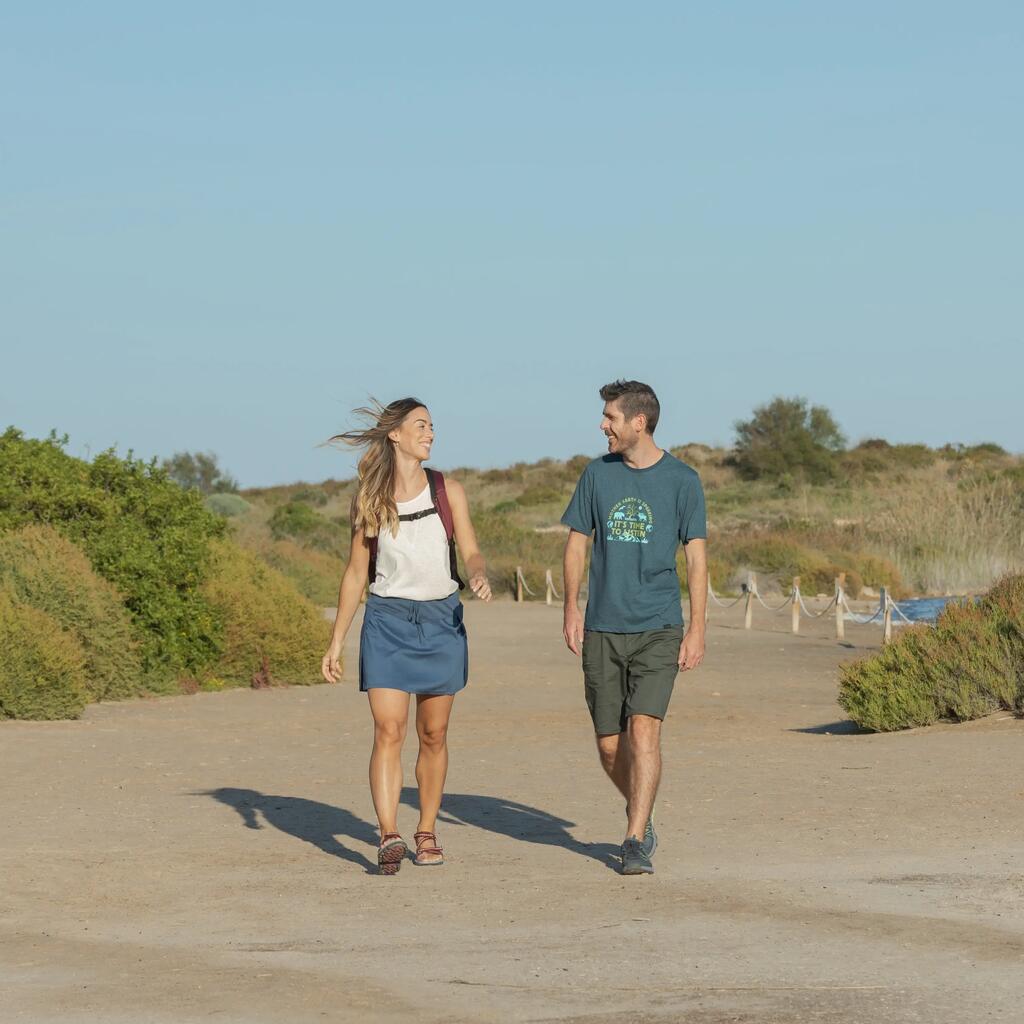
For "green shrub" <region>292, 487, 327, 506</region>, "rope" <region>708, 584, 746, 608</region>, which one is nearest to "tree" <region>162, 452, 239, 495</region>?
"green shrub" <region>292, 487, 327, 506</region>

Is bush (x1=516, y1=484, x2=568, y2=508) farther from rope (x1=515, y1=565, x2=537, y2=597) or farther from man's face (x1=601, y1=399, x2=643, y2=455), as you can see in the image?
man's face (x1=601, y1=399, x2=643, y2=455)

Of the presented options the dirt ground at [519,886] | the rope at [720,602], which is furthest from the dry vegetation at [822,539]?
the dirt ground at [519,886]

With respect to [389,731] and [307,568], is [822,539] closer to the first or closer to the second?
[307,568]

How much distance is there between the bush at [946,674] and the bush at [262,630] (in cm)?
746

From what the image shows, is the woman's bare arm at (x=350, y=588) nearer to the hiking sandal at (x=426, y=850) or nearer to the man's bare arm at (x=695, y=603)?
the hiking sandal at (x=426, y=850)

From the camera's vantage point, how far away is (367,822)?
10.3 m

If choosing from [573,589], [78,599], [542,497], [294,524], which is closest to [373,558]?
[573,589]

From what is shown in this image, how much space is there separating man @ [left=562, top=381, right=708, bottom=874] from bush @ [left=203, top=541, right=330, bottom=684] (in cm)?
1212

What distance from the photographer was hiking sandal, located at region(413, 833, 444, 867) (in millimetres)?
8539

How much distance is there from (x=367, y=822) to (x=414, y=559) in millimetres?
2504

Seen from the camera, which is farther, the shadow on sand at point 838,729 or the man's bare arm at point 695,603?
the shadow on sand at point 838,729

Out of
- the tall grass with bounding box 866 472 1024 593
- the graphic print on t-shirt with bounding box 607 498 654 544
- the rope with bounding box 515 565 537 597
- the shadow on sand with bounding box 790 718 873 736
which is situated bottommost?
the shadow on sand with bounding box 790 718 873 736

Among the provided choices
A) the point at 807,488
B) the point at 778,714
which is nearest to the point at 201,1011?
the point at 778,714

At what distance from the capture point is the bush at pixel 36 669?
51.8 feet
